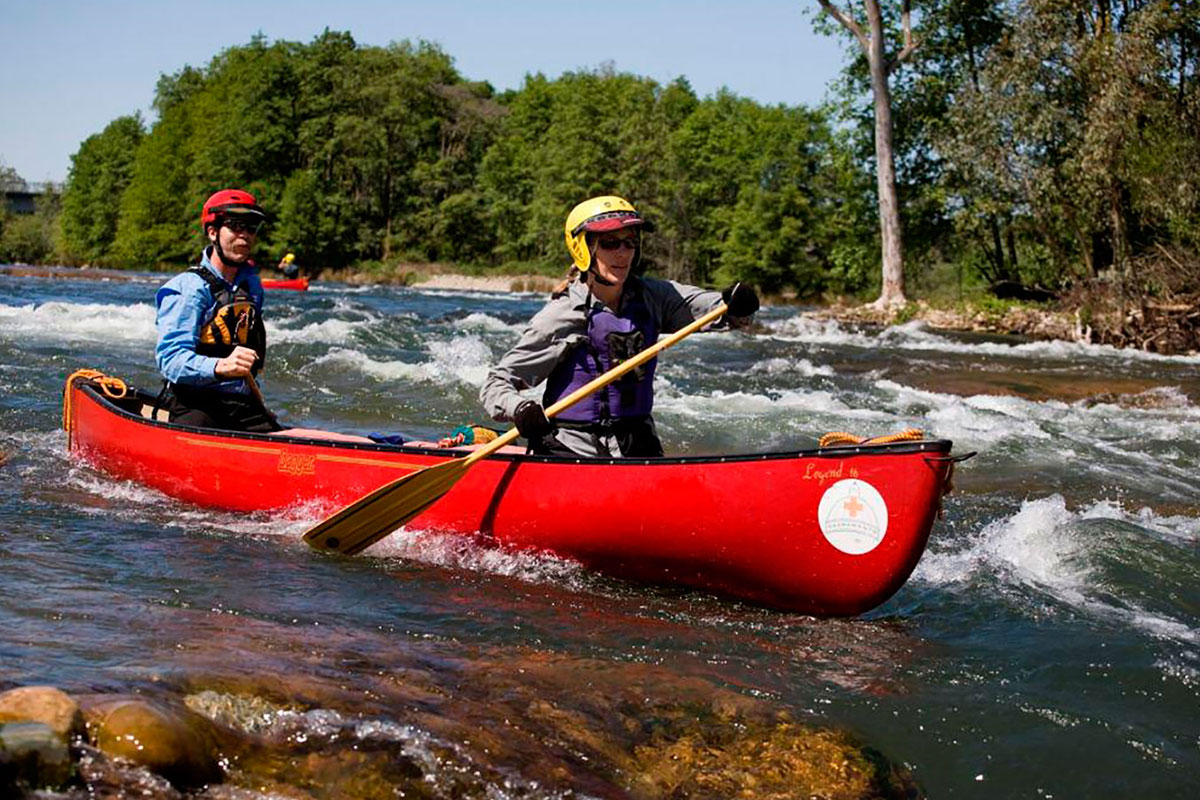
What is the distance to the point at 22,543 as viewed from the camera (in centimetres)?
504

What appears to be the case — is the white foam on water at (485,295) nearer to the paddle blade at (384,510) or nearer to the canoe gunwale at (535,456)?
the canoe gunwale at (535,456)

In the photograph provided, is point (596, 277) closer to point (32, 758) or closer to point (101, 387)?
point (32, 758)

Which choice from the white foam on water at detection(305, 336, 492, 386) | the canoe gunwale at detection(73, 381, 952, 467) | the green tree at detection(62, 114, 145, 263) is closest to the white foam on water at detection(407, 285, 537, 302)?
the white foam on water at detection(305, 336, 492, 386)

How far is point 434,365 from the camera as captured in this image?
42.8 feet

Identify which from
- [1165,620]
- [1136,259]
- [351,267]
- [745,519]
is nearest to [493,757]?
[745,519]

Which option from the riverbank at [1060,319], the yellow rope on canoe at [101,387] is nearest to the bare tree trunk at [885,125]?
the riverbank at [1060,319]

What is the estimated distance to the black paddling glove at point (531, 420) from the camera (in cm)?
479

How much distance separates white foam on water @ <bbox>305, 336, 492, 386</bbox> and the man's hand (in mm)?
6127

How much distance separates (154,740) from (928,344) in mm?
16752

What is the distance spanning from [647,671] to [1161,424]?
798 cm

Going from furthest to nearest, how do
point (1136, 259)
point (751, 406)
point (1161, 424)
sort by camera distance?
point (1136, 259), point (751, 406), point (1161, 424)

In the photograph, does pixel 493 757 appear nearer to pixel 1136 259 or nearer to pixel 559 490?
pixel 559 490

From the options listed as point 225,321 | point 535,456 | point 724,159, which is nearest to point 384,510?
point 535,456

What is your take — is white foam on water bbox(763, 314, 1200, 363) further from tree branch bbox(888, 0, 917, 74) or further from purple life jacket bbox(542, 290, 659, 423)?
purple life jacket bbox(542, 290, 659, 423)
